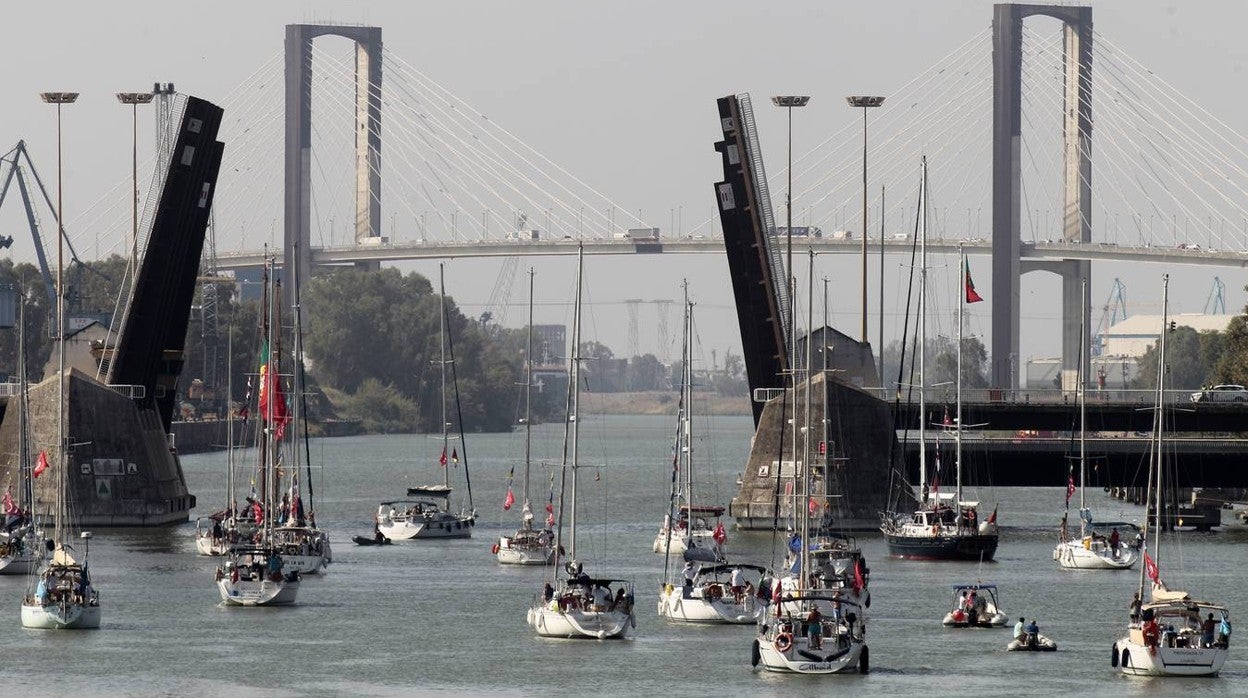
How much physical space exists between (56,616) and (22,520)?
16.8 m

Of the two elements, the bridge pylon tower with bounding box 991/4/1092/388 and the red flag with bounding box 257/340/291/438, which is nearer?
the red flag with bounding box 257/340/291/438

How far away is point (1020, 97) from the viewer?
144250mm

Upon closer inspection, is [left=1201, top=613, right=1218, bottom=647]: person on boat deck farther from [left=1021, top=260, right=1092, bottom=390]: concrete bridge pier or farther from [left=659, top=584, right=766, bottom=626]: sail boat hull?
[left=1021, top=260, right=1092, bottom=390]: concrete bridge pier

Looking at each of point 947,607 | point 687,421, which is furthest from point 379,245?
point 947,607

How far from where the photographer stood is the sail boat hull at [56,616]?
5647 cm

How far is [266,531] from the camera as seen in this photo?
68625 millimetres

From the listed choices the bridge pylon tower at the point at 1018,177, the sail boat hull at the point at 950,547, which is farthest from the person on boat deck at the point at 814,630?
the bridge pylon tower at the point at 1018,177

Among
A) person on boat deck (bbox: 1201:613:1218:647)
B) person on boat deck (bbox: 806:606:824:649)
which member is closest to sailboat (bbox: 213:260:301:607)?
person on boat deck (bbox: 806:606:824:649)

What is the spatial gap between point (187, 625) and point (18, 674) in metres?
8.82

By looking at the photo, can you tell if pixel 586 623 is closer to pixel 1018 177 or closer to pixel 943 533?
pixel 943 533

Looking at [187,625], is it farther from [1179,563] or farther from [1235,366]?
[1235,366]

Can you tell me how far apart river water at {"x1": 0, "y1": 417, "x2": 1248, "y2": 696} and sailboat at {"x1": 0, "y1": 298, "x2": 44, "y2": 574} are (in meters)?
1.15

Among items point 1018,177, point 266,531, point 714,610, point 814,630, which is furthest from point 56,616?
point 1018,177

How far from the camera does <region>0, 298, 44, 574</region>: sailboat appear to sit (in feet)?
215
